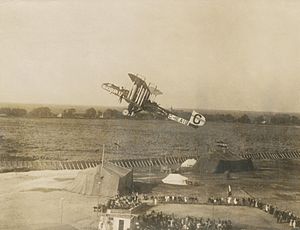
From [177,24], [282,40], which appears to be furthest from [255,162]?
[177,24]

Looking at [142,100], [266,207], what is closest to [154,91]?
[142,100]

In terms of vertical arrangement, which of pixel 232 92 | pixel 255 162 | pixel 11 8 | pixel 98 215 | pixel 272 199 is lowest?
pixel 98 215

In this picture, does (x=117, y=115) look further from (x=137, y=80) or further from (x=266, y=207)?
(x=266, y=207)

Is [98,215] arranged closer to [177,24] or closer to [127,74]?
[127,74]

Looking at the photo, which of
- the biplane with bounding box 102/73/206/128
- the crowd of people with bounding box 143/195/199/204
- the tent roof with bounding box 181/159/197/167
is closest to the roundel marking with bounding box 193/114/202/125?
the biplane with bounding box 102/73/206/128

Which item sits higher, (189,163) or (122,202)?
(189,163)
